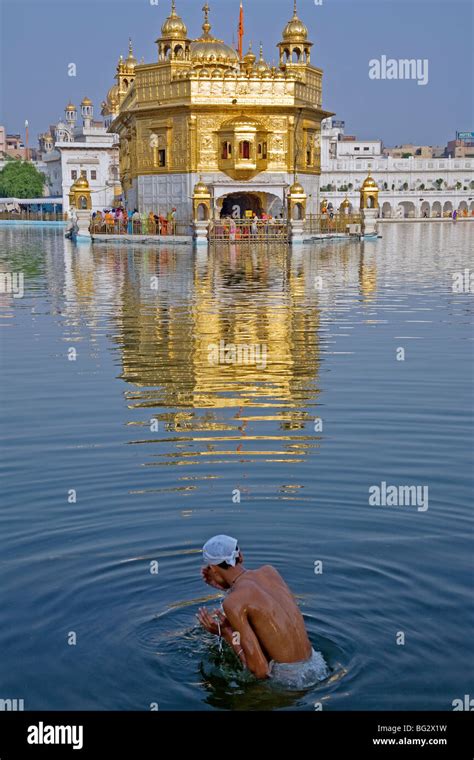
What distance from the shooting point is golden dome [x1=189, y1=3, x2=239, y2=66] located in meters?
56.5

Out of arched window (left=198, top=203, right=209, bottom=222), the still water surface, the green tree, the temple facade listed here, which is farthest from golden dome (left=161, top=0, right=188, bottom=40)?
the green tree

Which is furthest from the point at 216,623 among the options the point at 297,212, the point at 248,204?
the point at 248,204

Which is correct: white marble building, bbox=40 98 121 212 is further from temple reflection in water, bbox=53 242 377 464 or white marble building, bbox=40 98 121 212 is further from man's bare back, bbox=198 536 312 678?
man's bare back, bbox=198 536 312 678

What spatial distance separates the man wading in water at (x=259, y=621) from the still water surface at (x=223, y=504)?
0.12 meters

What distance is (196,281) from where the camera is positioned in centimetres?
2577

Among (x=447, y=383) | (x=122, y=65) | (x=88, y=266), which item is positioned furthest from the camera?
(x=122, y=65)

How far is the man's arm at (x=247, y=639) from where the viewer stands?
492 cm

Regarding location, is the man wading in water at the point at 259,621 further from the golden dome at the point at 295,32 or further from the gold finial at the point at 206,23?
the gold finial at the point at 206,23

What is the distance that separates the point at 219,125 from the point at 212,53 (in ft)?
19.6

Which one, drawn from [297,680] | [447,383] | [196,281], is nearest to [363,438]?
[447,383]

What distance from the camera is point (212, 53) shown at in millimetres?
56688

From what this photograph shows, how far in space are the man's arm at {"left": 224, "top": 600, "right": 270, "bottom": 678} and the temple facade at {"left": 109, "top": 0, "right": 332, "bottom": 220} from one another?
4777 centimetres
